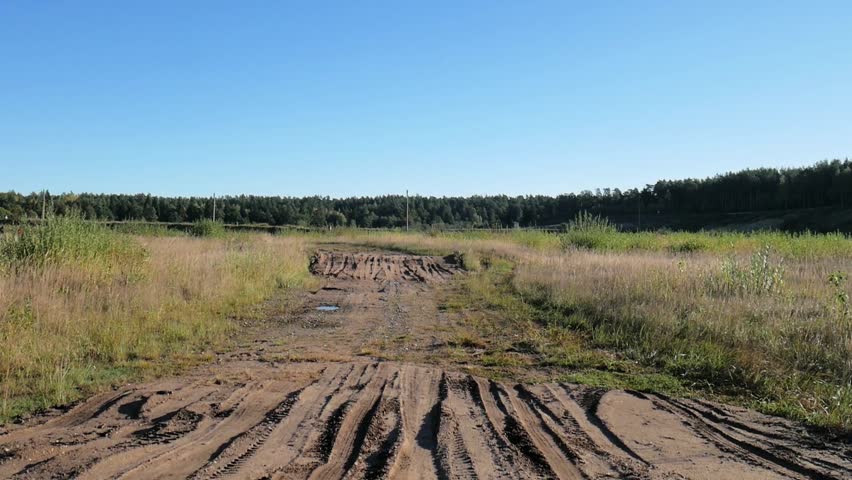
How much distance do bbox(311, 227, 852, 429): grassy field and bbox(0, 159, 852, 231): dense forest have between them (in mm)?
45432

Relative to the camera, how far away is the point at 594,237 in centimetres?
2830

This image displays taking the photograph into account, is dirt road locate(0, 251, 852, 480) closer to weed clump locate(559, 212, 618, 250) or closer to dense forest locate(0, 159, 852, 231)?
weed clump locate(559, 212, 618, 250)

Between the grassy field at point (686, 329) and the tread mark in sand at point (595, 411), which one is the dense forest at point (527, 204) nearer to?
the grassy field at point (686, 329)

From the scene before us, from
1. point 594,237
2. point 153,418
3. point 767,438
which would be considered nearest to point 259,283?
point 153,418

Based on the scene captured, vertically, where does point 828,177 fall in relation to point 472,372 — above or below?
above

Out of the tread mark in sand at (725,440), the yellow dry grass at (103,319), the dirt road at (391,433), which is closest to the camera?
the dirt road at (391,433)

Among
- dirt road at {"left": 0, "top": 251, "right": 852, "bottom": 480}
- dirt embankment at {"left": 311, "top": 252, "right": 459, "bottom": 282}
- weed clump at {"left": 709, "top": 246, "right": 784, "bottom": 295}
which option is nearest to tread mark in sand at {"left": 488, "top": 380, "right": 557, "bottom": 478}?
dirt road at {"left": 0, "top": 251, "right": 852, "bottom": 480}

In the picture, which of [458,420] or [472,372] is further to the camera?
[472,372]

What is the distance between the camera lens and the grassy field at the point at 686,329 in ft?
22.8

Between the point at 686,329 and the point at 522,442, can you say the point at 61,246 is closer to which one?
the point at 522,442

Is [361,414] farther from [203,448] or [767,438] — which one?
[767,438]

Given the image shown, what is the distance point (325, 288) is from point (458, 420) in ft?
41.3

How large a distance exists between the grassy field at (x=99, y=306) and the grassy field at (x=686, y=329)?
4.62m

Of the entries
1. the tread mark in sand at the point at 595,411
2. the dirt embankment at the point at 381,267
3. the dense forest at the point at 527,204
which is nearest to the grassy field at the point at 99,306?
the dirt embankment at the point at 381,267
